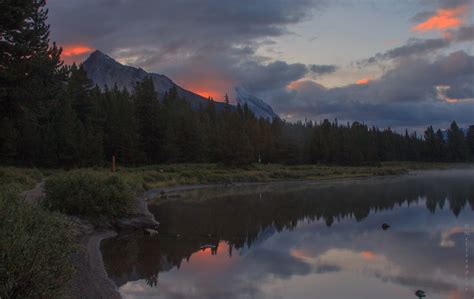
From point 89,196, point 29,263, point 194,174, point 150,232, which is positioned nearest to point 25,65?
point 89,196

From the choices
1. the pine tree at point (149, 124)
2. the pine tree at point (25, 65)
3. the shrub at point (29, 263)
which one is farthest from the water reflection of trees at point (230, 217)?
the pine tree at point (149, 124)

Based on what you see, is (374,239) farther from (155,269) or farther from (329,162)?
(329,162)

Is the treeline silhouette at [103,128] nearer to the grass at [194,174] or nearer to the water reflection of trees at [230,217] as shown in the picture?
the grass at [194,174]

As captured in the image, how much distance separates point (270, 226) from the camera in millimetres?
26016

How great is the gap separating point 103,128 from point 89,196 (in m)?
48.9

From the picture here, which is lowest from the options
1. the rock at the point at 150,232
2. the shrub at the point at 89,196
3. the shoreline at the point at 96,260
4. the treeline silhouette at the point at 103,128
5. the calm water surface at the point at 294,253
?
the calm water surface at the point at 294,253

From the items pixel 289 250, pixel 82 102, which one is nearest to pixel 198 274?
pixel 289 250

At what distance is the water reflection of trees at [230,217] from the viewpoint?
1653 centimetres

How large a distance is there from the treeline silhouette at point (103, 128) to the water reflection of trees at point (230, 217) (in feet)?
34.0

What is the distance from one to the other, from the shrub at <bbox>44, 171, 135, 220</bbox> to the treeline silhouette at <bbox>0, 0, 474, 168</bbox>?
17.8 ft

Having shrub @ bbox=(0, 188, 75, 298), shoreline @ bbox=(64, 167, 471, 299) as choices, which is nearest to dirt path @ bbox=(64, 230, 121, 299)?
shoreline @ bbox=(64, 167, 471, 299)

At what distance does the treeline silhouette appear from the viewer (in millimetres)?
24375

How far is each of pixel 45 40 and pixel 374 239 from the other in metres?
21.8

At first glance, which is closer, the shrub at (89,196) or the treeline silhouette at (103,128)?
the shrub at (89,196)
